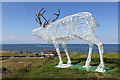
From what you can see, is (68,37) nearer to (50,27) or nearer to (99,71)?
(50,27)

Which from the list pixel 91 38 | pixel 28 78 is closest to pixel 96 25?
pixel 91 38

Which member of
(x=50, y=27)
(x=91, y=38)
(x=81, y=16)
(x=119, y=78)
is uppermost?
(x=81, y=16)

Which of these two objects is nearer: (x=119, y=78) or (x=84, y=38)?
(x=119, y=78)

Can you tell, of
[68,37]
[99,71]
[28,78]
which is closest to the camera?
[28,78]

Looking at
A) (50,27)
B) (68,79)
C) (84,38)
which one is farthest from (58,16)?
(68,79)

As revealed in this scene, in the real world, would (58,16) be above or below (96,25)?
above

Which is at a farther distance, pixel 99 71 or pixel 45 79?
pixel 99 71

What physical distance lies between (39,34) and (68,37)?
1.79 m

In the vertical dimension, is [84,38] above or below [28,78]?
above

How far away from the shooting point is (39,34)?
7383 mm

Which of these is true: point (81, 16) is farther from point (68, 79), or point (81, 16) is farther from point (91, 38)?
point (68, 79)

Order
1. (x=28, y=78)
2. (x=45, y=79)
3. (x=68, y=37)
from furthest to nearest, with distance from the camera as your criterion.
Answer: (x=68, y=37) → (x=45, y=79) → (x=28, y=78)

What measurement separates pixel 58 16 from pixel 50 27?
2.57 feet

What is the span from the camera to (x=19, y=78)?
443 cm
